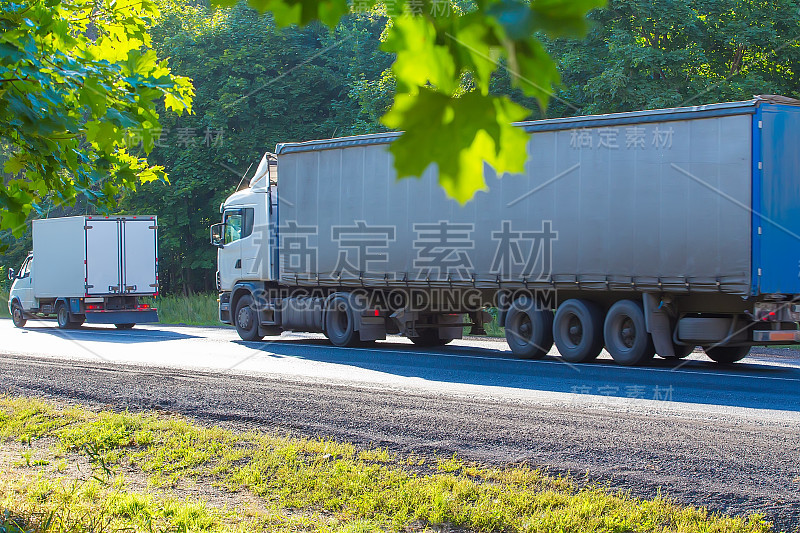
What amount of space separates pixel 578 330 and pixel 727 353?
2.53 m

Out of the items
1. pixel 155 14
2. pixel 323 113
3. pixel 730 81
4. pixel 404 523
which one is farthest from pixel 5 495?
pixel 323 113

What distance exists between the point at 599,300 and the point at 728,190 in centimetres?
308

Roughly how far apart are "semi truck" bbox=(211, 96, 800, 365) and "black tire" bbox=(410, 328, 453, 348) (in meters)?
0.04

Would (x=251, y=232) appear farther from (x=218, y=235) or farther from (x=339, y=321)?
(x=339, y=321)

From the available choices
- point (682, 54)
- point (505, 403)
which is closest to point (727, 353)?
point (505, 403)

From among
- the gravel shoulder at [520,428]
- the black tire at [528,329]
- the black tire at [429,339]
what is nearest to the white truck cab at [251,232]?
the black tire at [429,339]

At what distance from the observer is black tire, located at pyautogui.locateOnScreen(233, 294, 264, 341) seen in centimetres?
2016

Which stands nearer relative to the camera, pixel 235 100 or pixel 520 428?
pixel 520 428

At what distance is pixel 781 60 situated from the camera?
23.6 metres

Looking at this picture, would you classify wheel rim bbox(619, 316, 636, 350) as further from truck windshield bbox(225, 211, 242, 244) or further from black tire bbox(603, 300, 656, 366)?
truck windshield bbox(225, 211, 242, 244)

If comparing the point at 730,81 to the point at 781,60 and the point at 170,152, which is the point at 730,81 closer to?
the point at 781,60

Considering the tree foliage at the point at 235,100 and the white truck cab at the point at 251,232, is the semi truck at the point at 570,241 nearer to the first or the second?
the white truck cab at the point at 251,232

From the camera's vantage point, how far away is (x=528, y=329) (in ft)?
51.9

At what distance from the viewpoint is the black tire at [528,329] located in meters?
15.5
